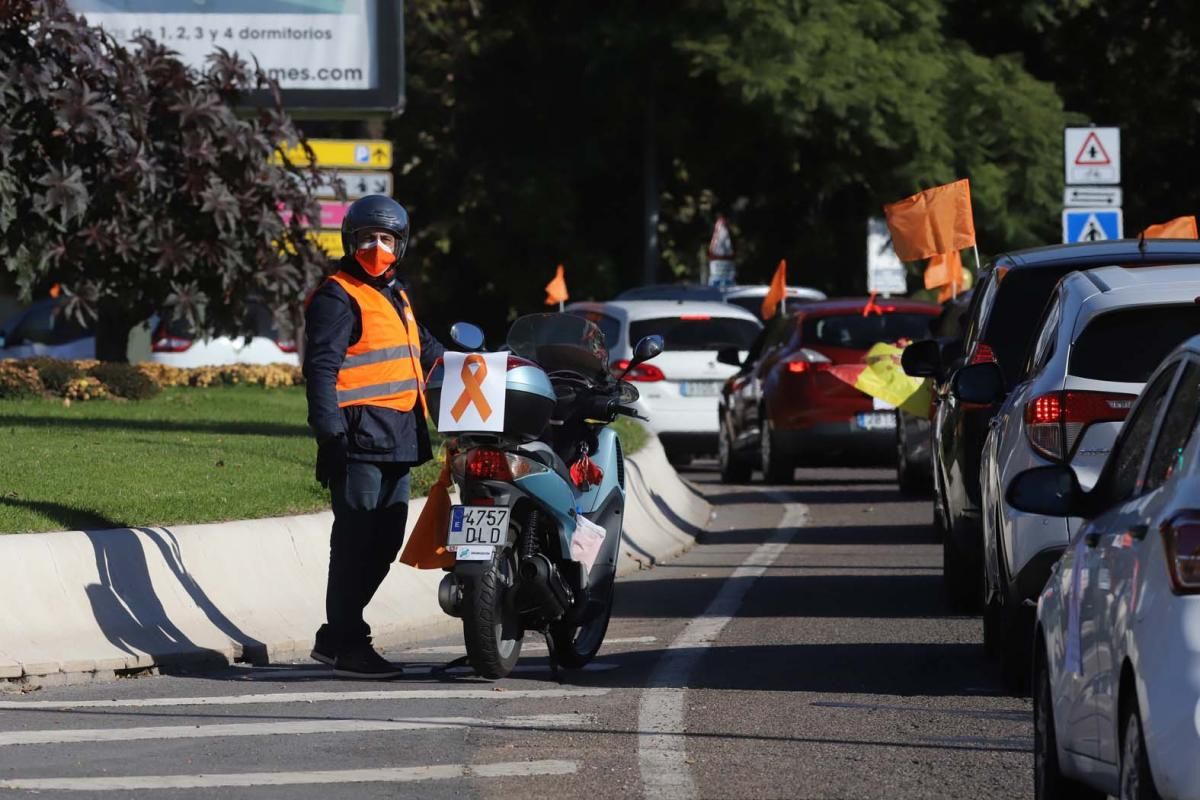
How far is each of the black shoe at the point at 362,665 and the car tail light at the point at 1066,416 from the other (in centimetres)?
267

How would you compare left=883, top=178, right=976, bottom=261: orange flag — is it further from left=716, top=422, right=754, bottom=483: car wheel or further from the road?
the road

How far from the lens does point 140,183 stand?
77.6 feet

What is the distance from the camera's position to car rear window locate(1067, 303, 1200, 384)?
32.1ft

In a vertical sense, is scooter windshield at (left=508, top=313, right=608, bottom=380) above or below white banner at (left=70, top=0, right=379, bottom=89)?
below

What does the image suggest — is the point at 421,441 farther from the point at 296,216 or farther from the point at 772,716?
the point at 296,216

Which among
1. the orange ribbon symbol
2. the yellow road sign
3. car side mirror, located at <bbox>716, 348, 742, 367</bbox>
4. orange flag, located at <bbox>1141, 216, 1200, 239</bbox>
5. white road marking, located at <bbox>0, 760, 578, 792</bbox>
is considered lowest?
white road marking, located at <bbox>0, 760, 578, 792</bbox>

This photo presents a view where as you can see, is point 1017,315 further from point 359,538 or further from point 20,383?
point 20,383

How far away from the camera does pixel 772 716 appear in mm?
9281

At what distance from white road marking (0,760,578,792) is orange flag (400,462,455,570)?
2222mm

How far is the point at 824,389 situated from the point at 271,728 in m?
14.1

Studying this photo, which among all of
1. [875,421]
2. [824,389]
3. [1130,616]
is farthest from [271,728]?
[875,421]

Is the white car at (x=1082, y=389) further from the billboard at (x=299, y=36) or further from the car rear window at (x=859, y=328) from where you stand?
the billboard at (x=299, y=36)

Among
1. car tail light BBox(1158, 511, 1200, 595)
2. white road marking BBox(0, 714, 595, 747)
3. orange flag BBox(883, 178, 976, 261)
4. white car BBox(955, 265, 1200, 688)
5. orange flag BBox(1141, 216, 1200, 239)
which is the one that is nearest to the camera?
car tail light BBox(1158, 511, 1200, 595)

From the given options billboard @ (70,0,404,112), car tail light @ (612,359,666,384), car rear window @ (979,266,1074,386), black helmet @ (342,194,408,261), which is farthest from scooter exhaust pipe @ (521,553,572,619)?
billboard @ (70,0,404,112)
